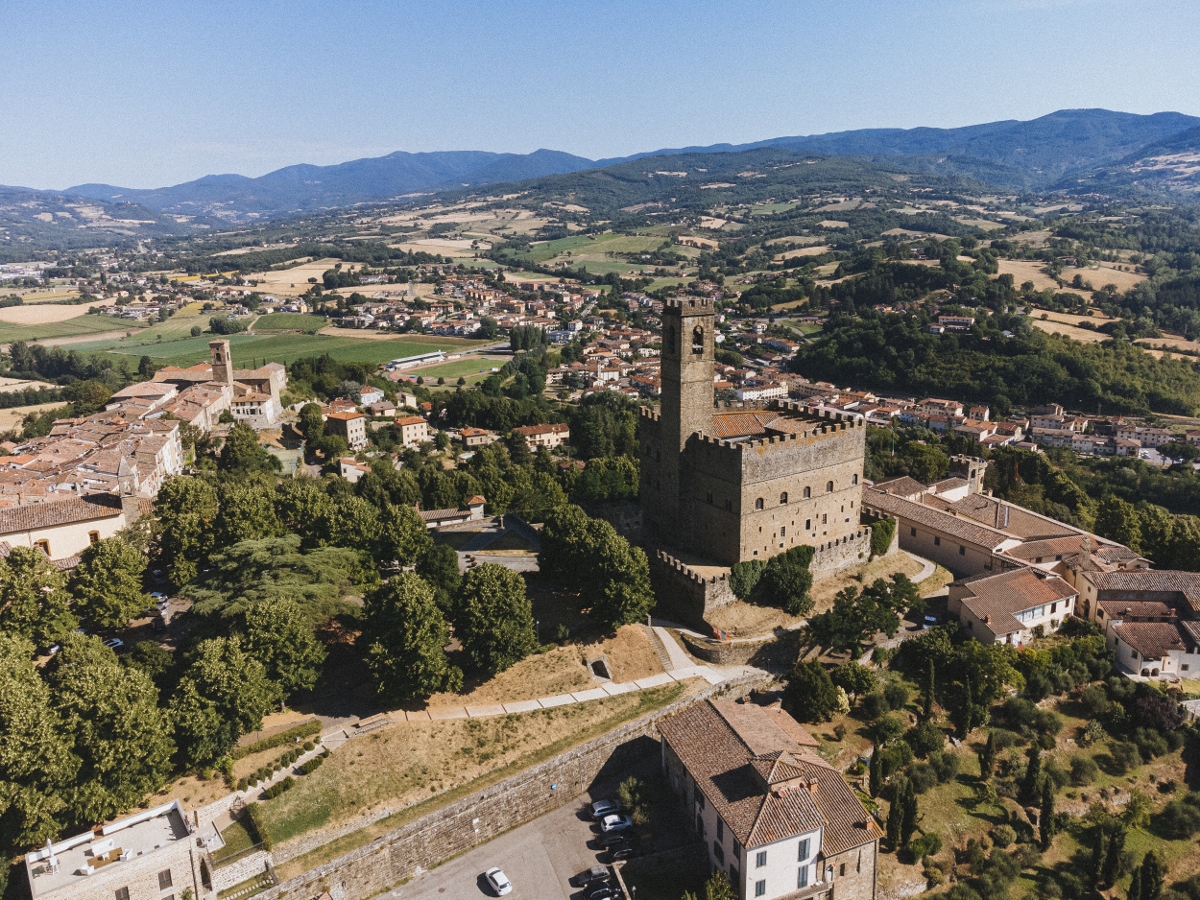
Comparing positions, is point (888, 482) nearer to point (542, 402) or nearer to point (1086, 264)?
point (542, 402)

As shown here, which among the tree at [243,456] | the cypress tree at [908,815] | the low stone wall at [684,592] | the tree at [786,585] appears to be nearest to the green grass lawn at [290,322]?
the tree at [243,456]

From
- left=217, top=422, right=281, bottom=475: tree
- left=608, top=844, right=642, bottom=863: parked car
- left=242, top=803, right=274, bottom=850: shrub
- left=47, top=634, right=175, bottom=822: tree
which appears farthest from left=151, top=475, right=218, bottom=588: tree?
left=608, top=844, right=642, bottom=863: parked car

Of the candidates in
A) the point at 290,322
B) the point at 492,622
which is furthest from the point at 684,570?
the point at 290,322

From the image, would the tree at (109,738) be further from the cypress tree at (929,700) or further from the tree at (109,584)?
the cypress tree at (929,700)

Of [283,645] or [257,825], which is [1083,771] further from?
[283,645]

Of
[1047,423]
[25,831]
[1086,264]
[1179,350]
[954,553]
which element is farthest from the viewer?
[1086,264]

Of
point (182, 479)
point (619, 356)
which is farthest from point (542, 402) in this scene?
point (182, 479)
